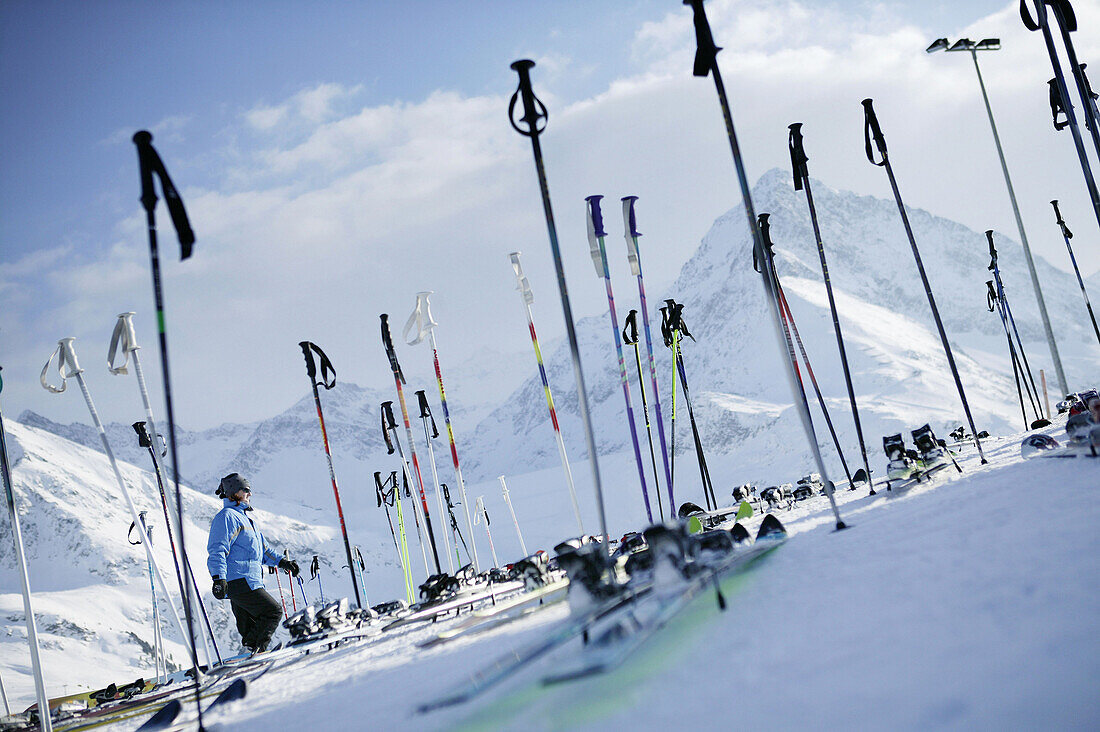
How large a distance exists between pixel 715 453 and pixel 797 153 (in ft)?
151

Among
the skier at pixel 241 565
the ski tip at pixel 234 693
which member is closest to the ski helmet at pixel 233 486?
the skier at pixel 241 565

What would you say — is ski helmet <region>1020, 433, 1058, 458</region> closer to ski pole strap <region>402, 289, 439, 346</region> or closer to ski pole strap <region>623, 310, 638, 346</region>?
ski pole strap <region>623, 310, 638, 346</region>

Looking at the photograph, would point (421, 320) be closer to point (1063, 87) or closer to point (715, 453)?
point (1063, 87)

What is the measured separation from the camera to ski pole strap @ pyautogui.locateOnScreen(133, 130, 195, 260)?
422 centimetres

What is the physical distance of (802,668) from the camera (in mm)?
2525

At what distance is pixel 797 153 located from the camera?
8898 millimetres

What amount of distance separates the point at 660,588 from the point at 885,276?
14817cm

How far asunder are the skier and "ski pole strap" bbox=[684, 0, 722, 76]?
18.9 feet

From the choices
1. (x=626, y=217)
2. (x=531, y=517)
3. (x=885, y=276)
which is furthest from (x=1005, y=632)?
(x=885, y=276)

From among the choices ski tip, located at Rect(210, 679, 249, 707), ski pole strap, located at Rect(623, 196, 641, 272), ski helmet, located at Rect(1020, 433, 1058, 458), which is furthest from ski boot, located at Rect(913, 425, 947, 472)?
ski tip, located at Rect(210, 679, 249, 707)

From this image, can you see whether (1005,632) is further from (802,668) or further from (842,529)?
(842,529)

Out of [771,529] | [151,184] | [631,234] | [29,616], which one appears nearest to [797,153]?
[631,234]

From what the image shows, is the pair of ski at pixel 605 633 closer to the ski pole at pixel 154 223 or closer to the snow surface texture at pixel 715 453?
the snow surface texture at pixel 715 453

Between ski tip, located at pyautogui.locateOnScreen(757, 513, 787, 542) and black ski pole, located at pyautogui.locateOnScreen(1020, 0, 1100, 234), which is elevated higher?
black ski pole, located at pyautogui.locateOnScreen(1020, 0, 1100, 234)
